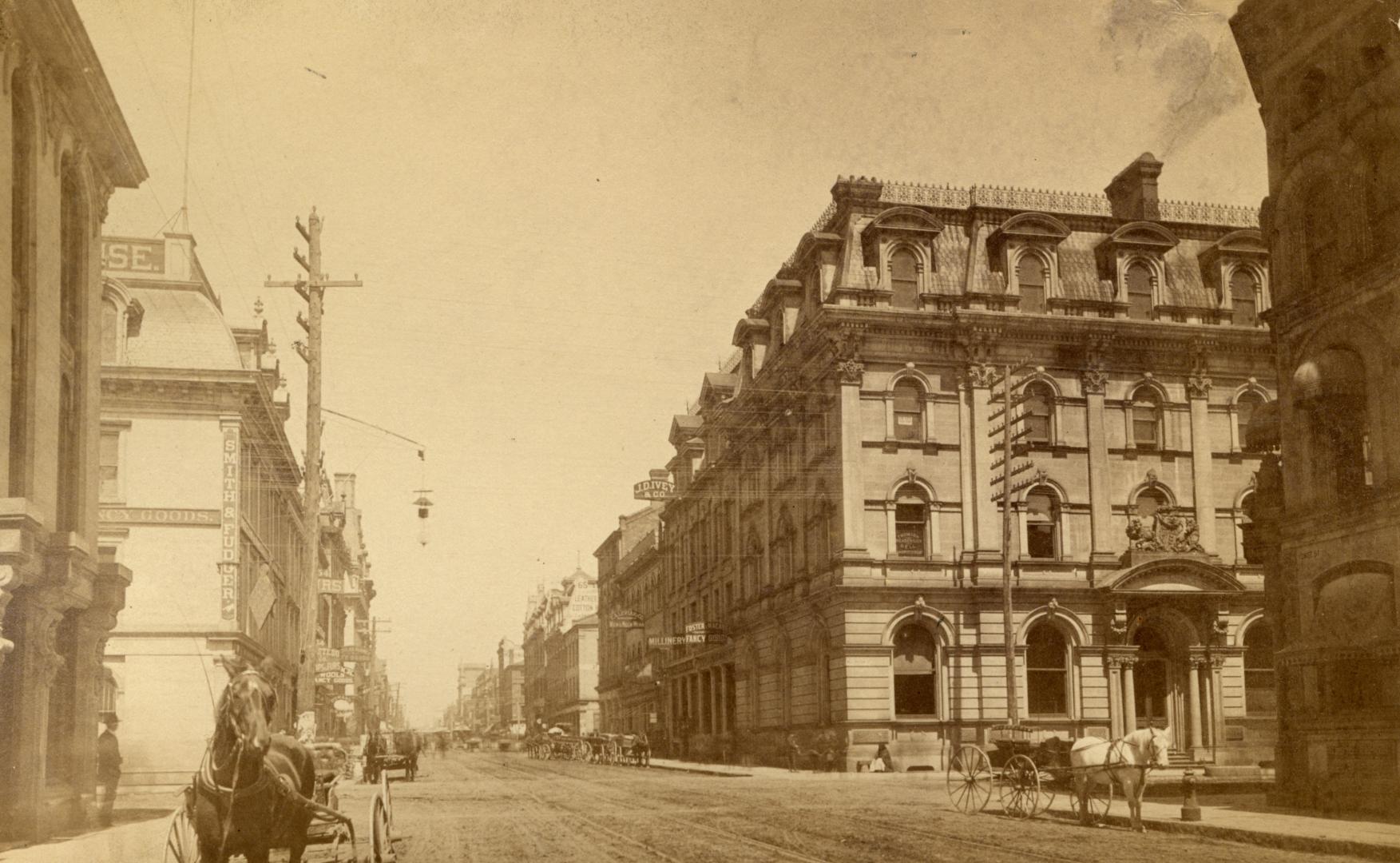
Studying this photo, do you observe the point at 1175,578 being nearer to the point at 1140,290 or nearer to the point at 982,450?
the point at 982,450

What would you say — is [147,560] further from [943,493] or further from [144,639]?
[943,493]

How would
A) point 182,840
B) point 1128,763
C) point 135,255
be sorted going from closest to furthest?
point 182,840
point 1128,763
point 135,255

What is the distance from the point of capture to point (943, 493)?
4009 centimetres

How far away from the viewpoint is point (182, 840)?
38.0 feet

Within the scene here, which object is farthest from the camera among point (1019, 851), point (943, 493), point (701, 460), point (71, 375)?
point (701, 460)

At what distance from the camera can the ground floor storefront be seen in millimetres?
38875

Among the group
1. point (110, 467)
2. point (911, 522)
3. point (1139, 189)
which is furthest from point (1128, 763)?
point (1139, 189)

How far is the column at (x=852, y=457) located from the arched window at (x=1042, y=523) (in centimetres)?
509

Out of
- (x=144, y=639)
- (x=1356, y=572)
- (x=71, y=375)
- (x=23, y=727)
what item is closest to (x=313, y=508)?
(x=71, y=375)

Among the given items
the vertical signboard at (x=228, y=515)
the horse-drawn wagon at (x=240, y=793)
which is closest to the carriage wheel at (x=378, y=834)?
the horse-drawn wagon at (x=240, y=793)

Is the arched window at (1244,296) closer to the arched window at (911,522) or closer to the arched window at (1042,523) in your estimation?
the arched window at (1042,523)

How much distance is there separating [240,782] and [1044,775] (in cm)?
1463

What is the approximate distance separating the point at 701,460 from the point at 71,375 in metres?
45.1

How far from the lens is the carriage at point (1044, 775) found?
65.7ft
